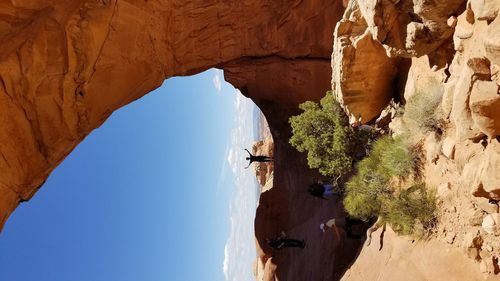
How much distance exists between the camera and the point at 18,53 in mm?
10656

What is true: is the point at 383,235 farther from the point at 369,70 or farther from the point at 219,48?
the point at 219,48

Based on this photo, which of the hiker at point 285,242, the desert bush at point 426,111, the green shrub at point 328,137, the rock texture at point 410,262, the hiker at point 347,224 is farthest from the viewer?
the hiker at point 285,242

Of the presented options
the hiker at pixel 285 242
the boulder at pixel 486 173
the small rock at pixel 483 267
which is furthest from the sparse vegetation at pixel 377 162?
the hiker at pixel 285 242

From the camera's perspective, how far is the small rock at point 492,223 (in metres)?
5.98

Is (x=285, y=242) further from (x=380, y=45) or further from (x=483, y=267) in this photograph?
(x=483, y=267)

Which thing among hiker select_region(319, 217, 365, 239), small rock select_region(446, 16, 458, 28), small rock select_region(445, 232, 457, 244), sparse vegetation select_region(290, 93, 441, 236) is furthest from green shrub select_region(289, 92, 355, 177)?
small rock select_region(446, 16, 458, 28)

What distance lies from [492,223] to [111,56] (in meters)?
10.7

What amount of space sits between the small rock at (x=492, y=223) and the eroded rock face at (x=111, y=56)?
10.3 m

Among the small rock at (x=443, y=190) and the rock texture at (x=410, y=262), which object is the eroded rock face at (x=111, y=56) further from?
the small rock at (x=443, y=190)

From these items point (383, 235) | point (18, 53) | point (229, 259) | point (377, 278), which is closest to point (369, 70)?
point (383, 235)

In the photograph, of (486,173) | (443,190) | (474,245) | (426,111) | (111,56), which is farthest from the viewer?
(111,56)

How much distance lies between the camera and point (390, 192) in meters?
9.26

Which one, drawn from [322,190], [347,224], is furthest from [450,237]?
[322,190]

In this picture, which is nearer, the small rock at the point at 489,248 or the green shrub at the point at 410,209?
the small rock at the point at 489,248
